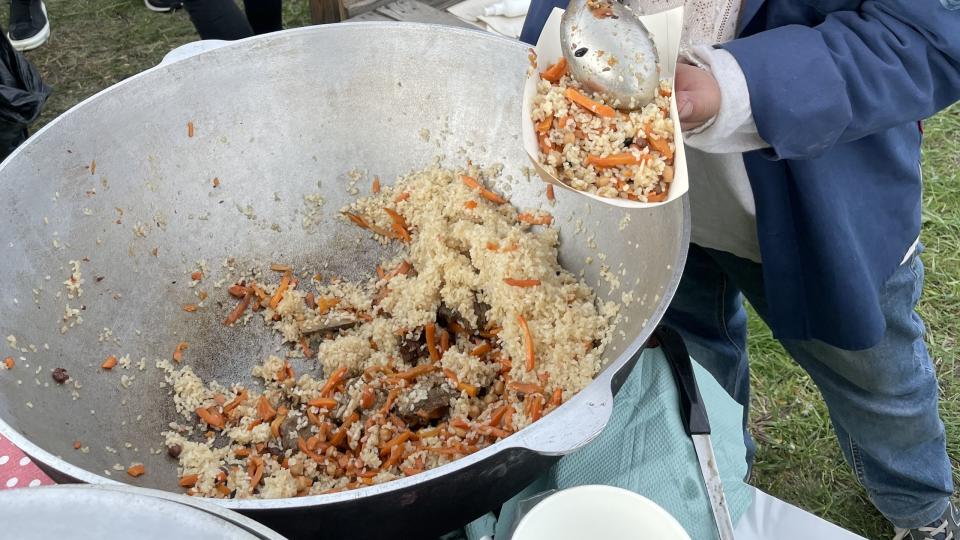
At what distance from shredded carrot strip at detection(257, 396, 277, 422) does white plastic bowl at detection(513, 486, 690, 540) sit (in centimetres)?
52

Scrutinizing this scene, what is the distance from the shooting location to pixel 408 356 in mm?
1232

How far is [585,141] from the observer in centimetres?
96

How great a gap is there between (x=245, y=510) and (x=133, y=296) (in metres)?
0.66

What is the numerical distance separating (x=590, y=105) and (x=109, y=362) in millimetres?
827

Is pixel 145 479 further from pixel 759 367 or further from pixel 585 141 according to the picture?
pixel 759 367

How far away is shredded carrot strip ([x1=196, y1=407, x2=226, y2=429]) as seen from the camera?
1.14 metres

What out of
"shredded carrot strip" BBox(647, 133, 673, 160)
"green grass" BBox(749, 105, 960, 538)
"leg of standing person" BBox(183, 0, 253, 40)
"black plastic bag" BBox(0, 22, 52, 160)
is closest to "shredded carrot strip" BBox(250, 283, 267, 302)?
"shredded carrot strip" BBox(647, 133, 673, 160)

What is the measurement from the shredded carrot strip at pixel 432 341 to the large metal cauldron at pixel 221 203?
0.23 m

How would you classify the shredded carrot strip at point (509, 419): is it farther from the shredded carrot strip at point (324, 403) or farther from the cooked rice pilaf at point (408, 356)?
the shredded carrot strip at point (324, 403)

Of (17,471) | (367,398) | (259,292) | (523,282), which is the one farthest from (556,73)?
(17,471)

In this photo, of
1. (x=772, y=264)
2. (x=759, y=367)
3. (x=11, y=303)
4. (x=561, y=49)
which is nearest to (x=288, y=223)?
(x=11, y=303)

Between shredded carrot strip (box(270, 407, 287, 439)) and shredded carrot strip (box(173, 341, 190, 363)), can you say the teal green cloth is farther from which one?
shredded carrot strip (box(173, 341, 190, 363))

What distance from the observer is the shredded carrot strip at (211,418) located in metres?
1.14

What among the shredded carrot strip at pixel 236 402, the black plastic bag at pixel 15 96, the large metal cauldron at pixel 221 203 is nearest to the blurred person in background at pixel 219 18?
the black plastic bag at pixel 15 96
